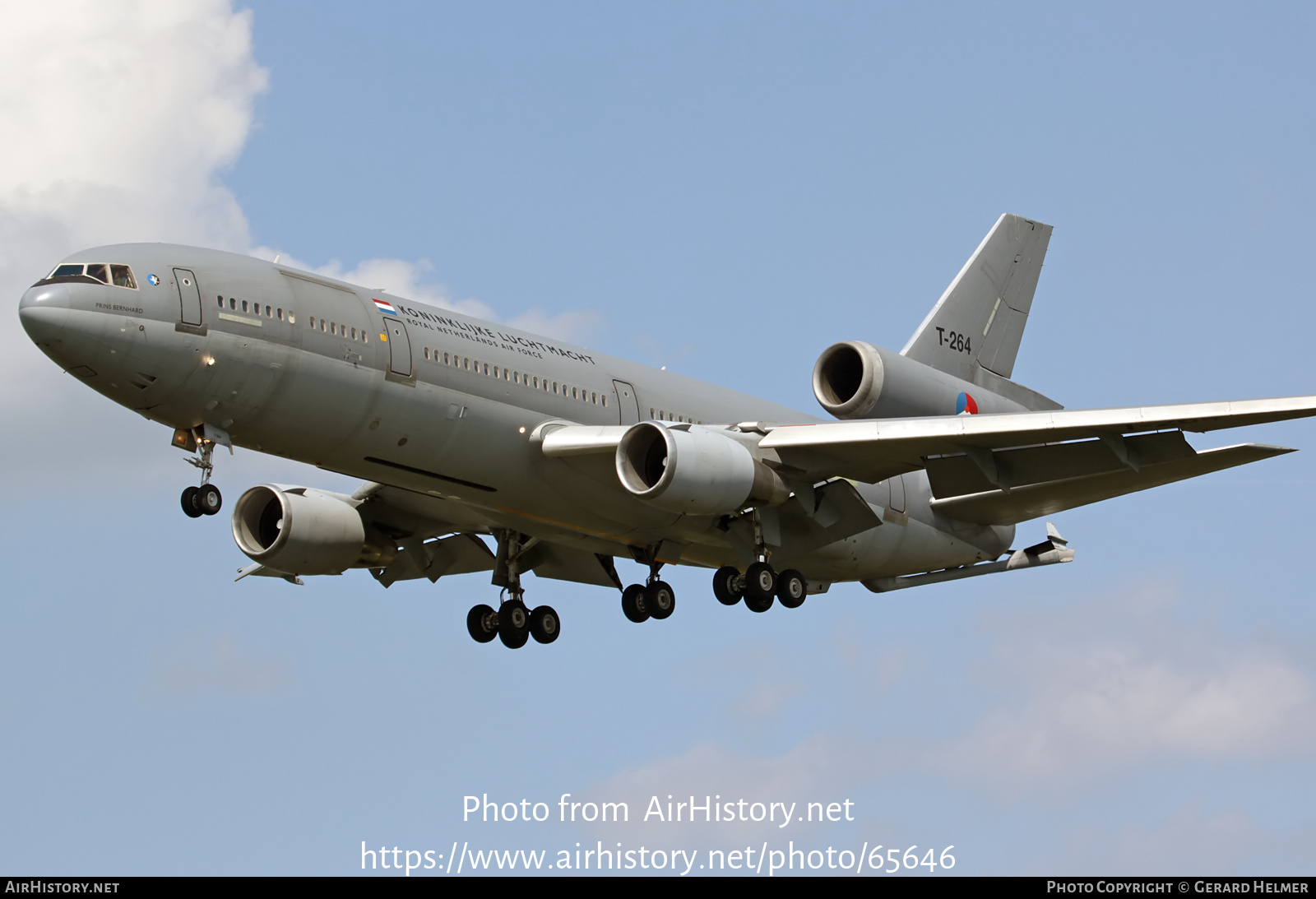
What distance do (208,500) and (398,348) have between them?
4149 millimetres

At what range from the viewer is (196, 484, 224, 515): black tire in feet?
88.1

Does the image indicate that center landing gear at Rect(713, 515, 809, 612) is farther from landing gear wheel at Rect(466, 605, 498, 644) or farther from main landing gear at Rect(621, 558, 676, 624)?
landing gear wheel at Rect(466, 605, 498, 644)

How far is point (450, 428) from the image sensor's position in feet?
96.4

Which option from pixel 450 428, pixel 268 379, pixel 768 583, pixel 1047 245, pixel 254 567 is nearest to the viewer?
pixel 268 379

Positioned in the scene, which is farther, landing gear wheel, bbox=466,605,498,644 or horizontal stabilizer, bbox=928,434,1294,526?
landing gear wheel, bbox=466,605,498,644

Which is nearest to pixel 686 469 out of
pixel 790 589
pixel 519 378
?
pixel 519 378

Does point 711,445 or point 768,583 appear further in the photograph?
point 768,583

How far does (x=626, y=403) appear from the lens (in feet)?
107

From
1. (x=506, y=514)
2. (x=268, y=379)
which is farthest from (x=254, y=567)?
(x=268, y=379)

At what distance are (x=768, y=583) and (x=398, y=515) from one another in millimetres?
8101

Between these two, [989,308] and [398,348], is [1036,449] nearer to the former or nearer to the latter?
[989,308]

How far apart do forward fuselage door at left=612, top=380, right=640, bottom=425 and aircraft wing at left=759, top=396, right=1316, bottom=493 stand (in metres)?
2.90

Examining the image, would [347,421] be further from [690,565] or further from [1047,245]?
[1047,245]

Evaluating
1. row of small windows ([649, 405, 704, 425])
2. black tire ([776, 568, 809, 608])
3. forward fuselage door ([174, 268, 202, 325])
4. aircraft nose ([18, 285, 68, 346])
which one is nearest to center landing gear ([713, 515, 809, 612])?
black tire ([776, 568, 809, 608])
